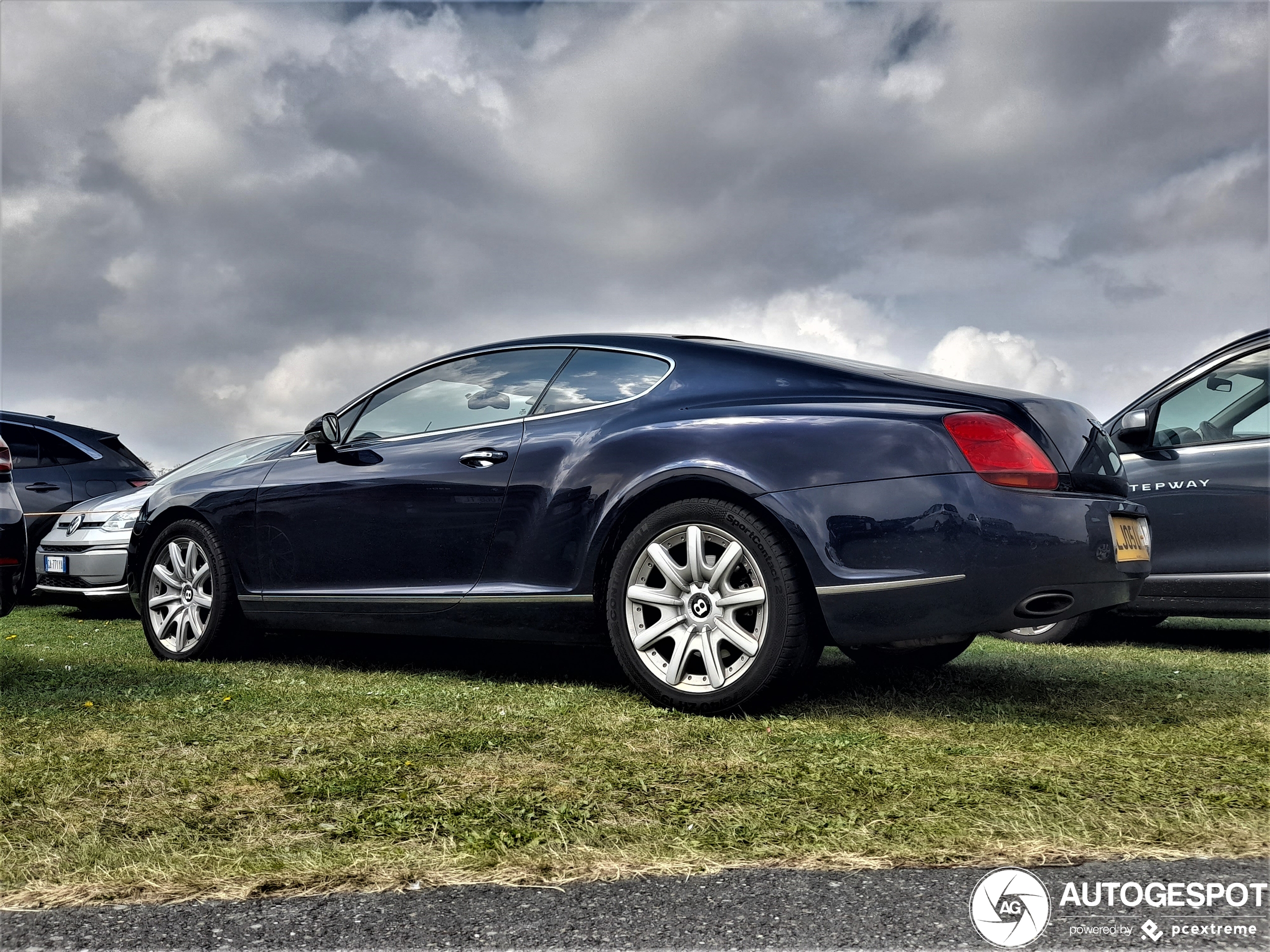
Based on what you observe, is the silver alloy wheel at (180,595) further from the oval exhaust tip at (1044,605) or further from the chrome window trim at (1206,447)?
the chrome window trim at (1206,447)

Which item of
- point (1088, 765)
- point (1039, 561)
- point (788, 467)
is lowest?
point (1088, 765)

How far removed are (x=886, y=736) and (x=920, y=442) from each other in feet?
3.13

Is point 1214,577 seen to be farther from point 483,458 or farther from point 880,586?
point 483,458

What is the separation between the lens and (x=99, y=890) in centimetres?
215

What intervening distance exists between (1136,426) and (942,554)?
3.50 meters

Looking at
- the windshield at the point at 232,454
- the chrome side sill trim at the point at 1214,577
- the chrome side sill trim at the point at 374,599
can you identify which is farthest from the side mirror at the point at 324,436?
the chrome side sill trim at the point at 1214,577

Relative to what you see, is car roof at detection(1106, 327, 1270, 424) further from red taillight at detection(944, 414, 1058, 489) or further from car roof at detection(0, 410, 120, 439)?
car roof at detection(0, 410, 120, 439)

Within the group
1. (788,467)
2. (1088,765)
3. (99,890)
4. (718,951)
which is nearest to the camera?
(718,951)

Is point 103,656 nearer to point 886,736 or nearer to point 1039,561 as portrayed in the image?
point 886,736

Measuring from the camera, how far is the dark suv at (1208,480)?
6.03 meters

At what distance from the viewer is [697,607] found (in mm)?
3877

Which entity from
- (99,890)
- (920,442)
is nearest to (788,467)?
(920,442)

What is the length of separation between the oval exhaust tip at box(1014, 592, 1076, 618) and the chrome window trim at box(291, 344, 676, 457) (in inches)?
61.0

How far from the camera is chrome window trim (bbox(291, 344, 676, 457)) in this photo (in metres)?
4.31
